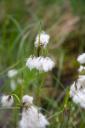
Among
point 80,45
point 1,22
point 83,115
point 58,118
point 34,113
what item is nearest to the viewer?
point 34,113

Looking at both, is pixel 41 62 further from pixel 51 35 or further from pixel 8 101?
pixel 51 35

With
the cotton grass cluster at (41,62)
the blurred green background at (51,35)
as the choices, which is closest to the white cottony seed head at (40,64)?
the cotton grass cluster at (41,62)

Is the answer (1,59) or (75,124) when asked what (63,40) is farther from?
(75,124)

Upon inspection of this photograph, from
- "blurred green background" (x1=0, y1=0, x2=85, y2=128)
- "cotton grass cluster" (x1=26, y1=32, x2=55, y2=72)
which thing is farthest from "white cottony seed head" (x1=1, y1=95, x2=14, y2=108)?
"blurred green background" (x1=0, y1=0, x2=85, y2=128)

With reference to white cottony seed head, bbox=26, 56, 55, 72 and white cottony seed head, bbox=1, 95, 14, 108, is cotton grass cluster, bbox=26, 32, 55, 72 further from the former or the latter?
white cottony seed head, bbox=1, 95, 14, 108

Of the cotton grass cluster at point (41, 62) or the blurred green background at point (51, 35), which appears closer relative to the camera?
the cotton grass cluster at point (41, 62)

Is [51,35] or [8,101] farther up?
[51,35]

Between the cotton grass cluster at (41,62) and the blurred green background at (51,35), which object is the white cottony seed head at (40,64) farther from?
the blurred green background at (51,35)

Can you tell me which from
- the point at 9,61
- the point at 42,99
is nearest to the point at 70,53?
the point at 9,61

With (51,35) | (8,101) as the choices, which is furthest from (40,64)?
(51,35)

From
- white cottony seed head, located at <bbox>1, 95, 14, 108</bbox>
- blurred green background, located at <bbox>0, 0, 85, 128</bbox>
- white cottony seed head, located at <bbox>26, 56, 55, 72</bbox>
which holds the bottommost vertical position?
white cottony seed head, located at <bbox>1, 95, 14, 108</bbox>

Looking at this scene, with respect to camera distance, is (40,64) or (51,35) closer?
(40,64)
